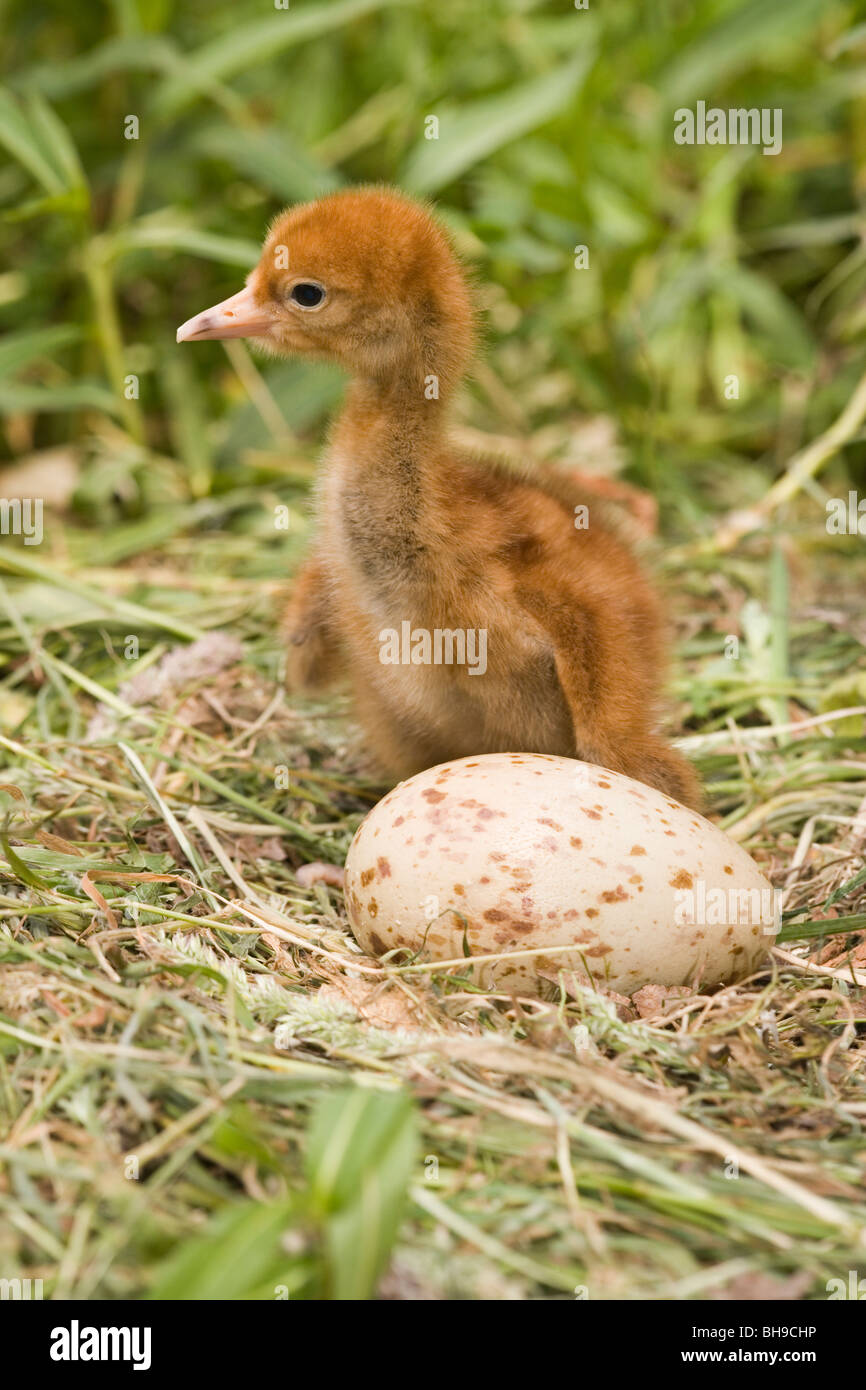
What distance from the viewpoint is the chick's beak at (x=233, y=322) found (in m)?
2.44

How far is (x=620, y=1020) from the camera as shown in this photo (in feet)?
6.86

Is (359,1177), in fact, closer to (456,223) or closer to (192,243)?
(192,243)

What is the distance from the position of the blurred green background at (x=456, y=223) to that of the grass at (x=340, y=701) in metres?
0.02

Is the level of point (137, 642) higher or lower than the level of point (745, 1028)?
higher

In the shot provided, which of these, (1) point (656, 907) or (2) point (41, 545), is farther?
(2) point (41, 545)

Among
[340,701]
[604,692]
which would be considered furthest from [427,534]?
[340,701]

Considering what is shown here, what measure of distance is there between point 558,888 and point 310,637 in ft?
2.84

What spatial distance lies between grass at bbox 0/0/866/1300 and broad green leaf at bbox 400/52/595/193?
0.06ft

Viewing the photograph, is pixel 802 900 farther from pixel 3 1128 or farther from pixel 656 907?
pixel 3 1128

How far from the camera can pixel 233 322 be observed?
246cm

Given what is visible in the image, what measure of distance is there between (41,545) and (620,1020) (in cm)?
237

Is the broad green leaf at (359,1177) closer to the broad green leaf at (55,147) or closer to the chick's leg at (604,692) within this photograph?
the chick's leg at (604,692)

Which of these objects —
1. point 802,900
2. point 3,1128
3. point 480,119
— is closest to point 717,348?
point 480,119

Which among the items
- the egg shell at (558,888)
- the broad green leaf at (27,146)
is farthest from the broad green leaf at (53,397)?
the egg shell at (558,888)
